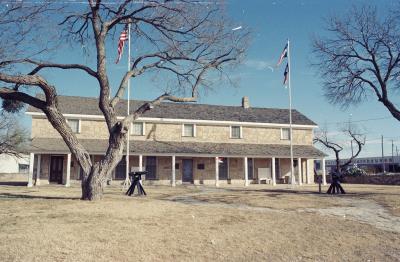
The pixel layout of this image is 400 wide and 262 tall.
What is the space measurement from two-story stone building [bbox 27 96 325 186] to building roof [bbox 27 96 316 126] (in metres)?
0.08

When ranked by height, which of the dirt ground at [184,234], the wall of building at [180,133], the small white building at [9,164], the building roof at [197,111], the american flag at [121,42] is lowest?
the dirt ground at [184,234]

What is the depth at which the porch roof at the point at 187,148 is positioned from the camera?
27.9 metres

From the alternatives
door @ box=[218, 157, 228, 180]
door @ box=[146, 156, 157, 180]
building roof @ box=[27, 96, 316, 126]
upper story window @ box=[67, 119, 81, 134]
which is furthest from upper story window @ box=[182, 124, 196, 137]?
upper story window @ box=[67, 119, 81, 134]

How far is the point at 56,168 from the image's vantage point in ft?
96.0

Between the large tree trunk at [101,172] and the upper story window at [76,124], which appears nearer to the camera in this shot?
the large tree trunk at [101,172]

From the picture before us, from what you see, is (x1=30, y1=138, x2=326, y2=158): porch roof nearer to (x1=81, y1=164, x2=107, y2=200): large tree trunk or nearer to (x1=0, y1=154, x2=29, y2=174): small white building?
(x1=81, y1=164, x2=107, y2=200): large tree trunk

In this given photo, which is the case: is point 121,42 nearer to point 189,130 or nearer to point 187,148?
point 187,148

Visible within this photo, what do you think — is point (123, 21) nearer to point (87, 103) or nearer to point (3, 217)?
point (3, 217)

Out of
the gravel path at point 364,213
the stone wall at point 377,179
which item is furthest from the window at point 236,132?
the gravel path at point 364,213

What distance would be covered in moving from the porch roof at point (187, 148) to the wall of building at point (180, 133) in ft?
1.92

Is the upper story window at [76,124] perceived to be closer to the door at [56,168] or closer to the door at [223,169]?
the door at [56,168]

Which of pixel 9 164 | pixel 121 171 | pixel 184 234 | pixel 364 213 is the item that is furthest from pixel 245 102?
pixel 9 164

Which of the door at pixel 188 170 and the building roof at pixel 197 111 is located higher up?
the building roof at pixel 197 111

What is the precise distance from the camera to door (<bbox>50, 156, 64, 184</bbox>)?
95.4 feet
